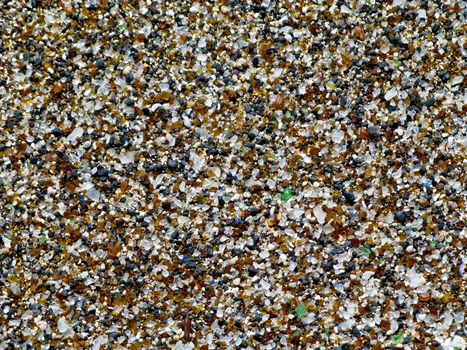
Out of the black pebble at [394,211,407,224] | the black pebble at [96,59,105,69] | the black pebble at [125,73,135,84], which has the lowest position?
the black pebble at [394,211,407,224]

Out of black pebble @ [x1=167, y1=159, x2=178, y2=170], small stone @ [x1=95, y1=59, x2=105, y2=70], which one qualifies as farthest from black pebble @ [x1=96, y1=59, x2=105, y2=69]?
black pebble @ [x1=167, y1=159, x2=178, y2=170]

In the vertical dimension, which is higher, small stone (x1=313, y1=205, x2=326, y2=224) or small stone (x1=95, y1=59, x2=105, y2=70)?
small stone (x1=95, y1=59, x2=105, y2=70)

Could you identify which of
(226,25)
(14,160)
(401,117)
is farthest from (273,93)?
(14,160)

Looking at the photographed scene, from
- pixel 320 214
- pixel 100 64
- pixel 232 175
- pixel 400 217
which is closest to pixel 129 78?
pixel 100 64

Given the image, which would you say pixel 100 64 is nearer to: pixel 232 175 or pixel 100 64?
pixel 100 64

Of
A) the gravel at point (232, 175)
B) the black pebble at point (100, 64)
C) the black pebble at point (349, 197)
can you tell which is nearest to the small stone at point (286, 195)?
the gravel at point (232, 175)

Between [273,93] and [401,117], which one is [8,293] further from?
[401,117]

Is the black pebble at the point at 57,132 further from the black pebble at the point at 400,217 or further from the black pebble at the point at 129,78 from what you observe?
the black pebble at the point at 400,217

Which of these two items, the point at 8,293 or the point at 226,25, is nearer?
the point at 8,293

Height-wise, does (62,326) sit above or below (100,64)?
below

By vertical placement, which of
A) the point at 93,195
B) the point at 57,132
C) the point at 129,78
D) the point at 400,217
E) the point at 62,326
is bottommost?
the point at 62,326

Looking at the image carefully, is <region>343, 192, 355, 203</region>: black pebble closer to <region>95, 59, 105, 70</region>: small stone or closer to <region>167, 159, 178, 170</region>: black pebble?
<region>167, 159, 178, 170</region>: black pebble
